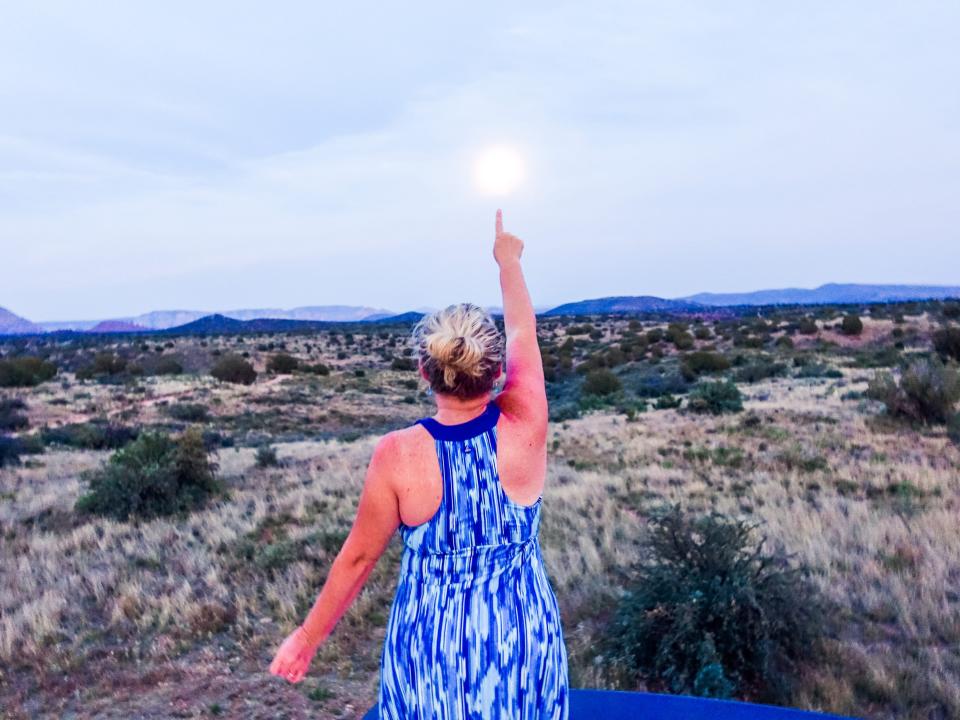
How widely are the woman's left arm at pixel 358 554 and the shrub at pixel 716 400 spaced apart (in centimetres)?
1551

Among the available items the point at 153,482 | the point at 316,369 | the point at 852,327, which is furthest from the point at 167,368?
the point at 852,327

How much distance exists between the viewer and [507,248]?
236cm

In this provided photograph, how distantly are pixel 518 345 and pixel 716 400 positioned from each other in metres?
16.2

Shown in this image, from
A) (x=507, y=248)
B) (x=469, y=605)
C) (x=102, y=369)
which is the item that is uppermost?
(x=507, y=248)

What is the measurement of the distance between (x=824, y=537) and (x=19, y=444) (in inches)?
690

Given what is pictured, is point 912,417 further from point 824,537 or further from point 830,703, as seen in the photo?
point 830,703

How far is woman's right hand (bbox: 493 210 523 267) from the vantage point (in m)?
2.34

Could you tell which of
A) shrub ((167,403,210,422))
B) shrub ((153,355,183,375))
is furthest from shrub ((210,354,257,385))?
shrub ((167,403,210,422))

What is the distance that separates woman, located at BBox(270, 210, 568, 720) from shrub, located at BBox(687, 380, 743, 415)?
50.4ft

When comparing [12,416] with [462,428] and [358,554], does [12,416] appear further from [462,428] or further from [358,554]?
[462,428]

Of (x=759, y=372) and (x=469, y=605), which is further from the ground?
(x=469, y=605)

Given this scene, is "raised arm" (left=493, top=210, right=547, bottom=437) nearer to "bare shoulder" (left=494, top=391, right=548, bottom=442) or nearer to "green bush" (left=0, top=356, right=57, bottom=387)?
"bare shoulder" (left=494, top=391, right=548, bottom=442)

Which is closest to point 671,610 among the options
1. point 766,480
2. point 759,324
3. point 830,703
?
point 830,703

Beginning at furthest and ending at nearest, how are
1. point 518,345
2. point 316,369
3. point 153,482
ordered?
point 316,369 < point 153,482 < point 518,345
